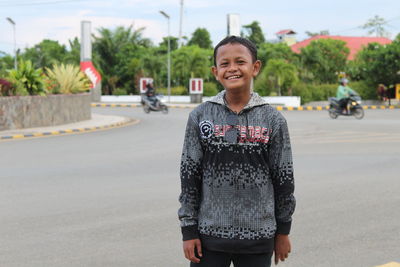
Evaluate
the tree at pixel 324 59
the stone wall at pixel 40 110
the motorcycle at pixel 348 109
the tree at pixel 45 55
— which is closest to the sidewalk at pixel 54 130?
the stone wall at pixel 40 110

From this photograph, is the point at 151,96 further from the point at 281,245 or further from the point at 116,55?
the point at 281,245

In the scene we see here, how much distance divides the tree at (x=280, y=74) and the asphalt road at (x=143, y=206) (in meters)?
26.3

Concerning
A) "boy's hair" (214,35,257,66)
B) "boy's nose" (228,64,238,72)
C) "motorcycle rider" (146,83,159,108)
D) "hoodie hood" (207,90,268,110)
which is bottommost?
"motorcycle rider" (146,83,159,108)

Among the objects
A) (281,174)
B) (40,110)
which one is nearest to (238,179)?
(281,174)

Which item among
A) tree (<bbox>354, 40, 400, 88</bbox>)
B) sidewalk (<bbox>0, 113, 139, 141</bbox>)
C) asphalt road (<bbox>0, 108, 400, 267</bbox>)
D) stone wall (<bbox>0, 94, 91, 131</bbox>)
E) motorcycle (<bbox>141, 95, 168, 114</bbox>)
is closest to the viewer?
asphalt road (<bbox>0, 108, 400, 267</bbox>)

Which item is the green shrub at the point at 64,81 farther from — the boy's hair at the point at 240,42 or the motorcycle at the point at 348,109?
the boy's hair at the point at 240,42

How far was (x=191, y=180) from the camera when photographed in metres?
2.74

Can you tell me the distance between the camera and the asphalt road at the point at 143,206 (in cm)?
532

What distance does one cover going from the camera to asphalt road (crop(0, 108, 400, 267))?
5316 mm

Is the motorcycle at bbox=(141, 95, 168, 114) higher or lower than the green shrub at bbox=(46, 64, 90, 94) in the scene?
lower

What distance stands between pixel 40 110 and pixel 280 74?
23.0m

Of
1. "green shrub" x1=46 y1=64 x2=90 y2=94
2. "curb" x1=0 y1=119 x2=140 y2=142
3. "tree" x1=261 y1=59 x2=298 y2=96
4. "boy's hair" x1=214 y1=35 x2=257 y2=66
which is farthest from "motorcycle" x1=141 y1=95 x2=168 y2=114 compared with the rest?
"boy's hair" x1=214 y1=35 x2=257 y2=66

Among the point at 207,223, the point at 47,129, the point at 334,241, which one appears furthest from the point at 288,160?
the point at 47,129

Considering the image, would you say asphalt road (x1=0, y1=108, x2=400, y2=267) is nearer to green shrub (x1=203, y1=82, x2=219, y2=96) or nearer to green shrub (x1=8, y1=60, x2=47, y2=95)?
green shrub (x1=8, y1=60, x2=47, y2=95)
